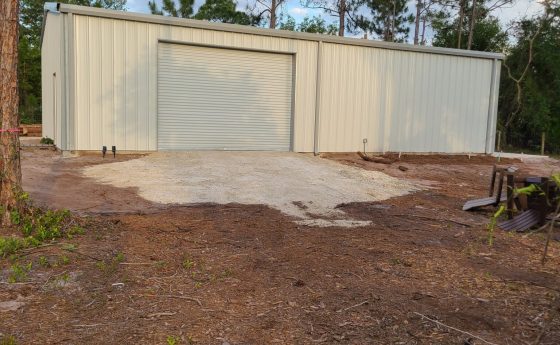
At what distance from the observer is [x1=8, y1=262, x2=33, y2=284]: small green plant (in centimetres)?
431

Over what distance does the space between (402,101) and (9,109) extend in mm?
12953

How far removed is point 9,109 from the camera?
5727mm

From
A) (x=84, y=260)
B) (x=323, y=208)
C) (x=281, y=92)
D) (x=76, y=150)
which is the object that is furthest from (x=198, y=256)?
(x=281, y=92)

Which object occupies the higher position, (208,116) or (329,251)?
(208,116)

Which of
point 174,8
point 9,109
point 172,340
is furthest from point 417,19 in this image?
point 172,340

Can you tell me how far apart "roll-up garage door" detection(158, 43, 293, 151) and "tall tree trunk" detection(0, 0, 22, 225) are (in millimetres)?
7925

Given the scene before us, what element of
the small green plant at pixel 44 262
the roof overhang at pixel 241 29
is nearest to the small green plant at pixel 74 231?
the small green plant at pixel 44 262

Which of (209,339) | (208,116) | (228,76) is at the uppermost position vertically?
(228,76)

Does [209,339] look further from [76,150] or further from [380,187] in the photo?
[76,150]

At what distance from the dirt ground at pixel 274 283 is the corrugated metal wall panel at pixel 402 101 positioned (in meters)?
8.29

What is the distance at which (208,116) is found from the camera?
1431cm

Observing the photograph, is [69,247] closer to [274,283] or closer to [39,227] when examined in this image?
[39,227]

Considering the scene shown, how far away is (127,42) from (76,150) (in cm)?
311

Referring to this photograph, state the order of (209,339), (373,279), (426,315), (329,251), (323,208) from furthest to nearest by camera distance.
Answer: (323,208) < (329,251) < (373,279) < (426,315) < (209,339)
